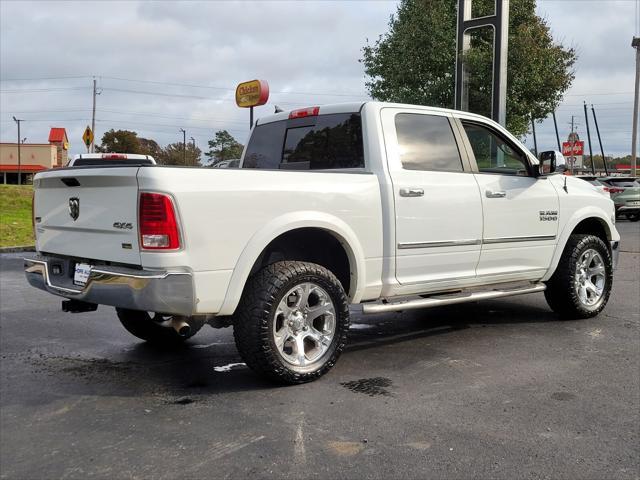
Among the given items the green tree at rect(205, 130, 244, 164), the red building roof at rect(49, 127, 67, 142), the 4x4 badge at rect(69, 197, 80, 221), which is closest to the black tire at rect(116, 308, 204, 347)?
the 4x4 badge at rect(69, 197, 80, 221)

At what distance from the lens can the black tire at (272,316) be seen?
13.2 feet

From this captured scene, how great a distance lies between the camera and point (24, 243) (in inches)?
586

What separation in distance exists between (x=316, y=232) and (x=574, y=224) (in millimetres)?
3049

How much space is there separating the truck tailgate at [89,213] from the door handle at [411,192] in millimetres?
1991

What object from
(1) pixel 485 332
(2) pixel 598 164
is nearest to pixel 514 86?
(1) pixel 485 332

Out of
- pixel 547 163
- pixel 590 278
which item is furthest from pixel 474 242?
pixel 590 278

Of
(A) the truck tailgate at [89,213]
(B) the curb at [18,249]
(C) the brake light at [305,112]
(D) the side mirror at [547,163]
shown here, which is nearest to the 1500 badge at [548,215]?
(D) the side mirror at [547,163]

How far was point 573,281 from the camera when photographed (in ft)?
20.2

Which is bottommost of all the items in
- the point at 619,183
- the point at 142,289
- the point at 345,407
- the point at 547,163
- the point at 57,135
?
the point at 345,407

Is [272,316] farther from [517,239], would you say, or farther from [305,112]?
[517,239]

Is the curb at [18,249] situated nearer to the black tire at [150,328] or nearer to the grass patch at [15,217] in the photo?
the grass patch at [15,217]

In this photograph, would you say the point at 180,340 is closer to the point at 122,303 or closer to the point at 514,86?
the point at 122,303

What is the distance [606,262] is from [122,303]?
495cm

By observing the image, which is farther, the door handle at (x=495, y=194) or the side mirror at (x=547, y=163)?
the side mirror at (x=547, y=163)
